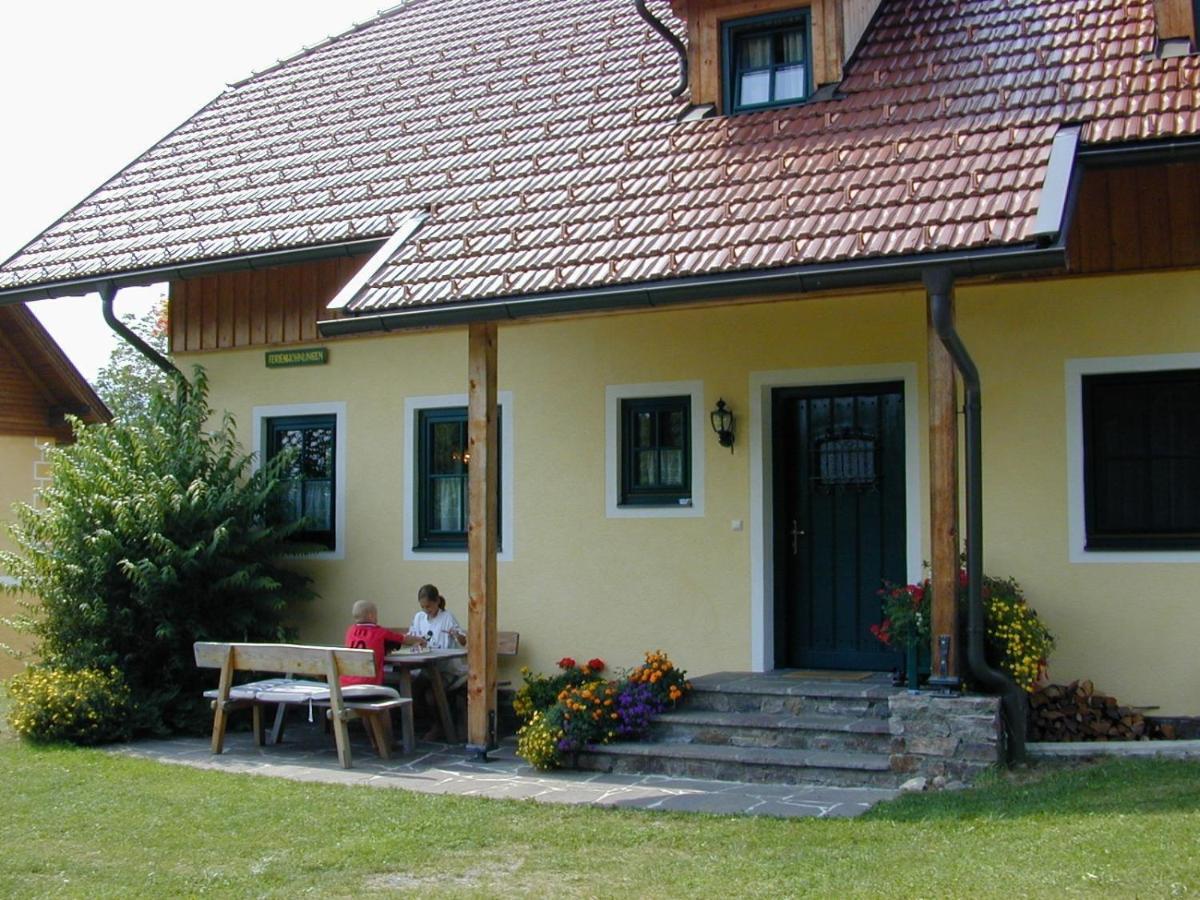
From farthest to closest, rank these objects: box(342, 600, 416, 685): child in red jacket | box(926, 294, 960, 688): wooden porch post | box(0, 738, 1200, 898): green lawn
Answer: box(342, 600, 416, 685): child in red jacket < box(926, 294, 960, 688): wooden porch post < box(0, 738, 1200, 898): green lawn

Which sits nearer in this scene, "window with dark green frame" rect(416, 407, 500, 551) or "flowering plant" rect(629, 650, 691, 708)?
"flowering plant" rect(629, 650, 691, 708)

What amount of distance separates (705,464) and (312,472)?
13.2 feet

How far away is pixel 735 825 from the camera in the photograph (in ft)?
26.7

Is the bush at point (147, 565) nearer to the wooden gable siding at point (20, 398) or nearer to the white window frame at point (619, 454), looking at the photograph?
the white window frame at point (619, 454)

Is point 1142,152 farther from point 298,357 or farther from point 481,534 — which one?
point 298,357

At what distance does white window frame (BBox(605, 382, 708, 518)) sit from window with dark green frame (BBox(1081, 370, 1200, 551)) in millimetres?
2891

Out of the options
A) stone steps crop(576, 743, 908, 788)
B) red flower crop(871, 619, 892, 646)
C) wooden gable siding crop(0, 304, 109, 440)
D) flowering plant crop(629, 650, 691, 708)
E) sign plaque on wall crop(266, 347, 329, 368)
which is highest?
wooden gable siding crop(0, 304, 109, 440)

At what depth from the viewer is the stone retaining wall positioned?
29.2 feet

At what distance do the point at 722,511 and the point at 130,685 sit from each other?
16.4 feet

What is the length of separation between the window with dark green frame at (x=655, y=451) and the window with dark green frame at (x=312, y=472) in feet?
→ 9.67

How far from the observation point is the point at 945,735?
8984 millimetres

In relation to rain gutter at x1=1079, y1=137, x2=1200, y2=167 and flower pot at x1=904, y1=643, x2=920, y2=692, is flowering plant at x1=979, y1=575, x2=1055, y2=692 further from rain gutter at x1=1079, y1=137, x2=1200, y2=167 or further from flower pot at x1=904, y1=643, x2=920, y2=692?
rain gutter at x1=1079, y1=137, x2=1200, y2=167

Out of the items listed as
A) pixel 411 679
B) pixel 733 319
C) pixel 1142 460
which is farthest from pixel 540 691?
pixel 1142 460

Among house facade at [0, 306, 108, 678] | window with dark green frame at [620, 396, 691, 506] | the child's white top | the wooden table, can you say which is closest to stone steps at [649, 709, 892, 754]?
the wooden table
